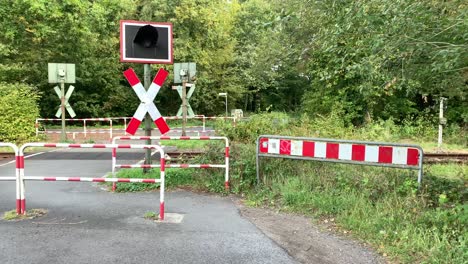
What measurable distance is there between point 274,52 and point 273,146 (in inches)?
712

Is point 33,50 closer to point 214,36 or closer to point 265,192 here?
point 214,36

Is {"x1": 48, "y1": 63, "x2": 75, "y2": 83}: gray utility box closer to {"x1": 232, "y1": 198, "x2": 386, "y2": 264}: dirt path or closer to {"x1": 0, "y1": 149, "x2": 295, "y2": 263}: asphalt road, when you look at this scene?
{"x1": 0, "y1": 149, "x2": 295, "y2": 263}: asphalt road

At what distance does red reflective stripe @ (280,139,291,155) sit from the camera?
25.4 ft

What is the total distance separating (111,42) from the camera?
33.6 m

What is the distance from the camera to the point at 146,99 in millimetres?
8320

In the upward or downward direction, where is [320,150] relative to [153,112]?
downward

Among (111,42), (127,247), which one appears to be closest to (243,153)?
(127,247)

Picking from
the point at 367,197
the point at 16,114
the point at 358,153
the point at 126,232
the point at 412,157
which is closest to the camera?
the point at 126,232

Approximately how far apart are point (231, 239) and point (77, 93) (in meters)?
31.4

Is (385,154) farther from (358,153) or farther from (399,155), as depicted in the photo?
(358,153)

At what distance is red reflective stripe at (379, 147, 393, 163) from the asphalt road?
2.68 m

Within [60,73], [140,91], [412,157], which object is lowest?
[412,157]

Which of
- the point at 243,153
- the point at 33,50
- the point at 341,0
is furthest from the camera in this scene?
the point at 33,50

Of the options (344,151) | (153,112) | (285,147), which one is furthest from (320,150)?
(153,112)
